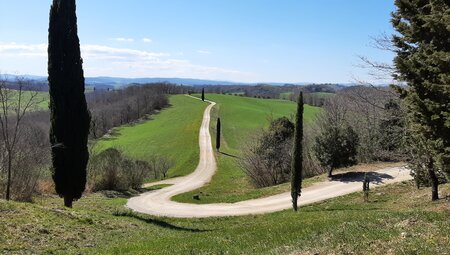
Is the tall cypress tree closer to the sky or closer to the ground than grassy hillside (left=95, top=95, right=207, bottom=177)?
closer to the sky

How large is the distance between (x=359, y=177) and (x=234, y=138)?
50.8 metres

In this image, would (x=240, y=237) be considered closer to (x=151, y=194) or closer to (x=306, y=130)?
(x=151, y=194)

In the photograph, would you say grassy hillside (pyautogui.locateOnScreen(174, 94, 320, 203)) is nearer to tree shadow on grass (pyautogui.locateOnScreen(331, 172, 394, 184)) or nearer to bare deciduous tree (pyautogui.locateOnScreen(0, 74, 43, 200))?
tree shadow on grass (pyautogui.locateOnScreen(331, 172, 394, 184))

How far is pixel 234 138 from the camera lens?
3378 inches

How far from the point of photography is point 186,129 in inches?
3679

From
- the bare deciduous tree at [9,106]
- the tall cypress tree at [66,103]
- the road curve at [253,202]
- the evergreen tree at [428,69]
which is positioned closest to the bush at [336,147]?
the road curve at [253,202]

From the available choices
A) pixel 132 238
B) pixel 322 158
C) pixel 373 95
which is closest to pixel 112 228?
pixel 132 238

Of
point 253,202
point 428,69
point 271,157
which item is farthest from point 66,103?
point 271,157

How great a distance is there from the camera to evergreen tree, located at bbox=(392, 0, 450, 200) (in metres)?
12.5

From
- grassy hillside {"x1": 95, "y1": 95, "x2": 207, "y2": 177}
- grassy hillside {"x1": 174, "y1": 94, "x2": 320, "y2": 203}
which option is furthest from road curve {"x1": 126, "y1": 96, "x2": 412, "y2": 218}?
grassy hillside {"x1": 95, "y1": 95, "x2": 207, "y2": 177}

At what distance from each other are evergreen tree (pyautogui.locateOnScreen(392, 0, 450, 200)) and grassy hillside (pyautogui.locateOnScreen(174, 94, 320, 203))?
65.7 feet

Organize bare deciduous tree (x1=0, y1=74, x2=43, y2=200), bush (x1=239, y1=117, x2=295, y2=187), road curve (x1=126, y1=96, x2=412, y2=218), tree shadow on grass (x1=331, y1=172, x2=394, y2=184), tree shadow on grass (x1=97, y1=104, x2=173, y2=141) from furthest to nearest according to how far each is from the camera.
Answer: tree shadow on grass (x1=97, y1=104, x2=173, y2=141), bush (x1=239, y1=117, x2=295, y2=187), tree shadow on grass (x1=331, y1=172, x2=394, y2=184), road curve (x1=126, y1=96, x2=412, y2=218), bare deciduous tree (x1=0, y1=74, x2=43, y2=200)

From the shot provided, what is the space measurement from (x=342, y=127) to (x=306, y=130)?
17.2m

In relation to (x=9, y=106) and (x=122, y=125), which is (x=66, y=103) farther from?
(x=122, y=125)
